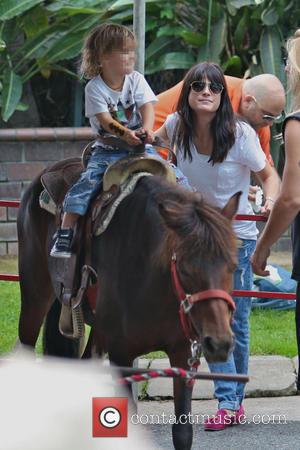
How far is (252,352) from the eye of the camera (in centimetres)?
708

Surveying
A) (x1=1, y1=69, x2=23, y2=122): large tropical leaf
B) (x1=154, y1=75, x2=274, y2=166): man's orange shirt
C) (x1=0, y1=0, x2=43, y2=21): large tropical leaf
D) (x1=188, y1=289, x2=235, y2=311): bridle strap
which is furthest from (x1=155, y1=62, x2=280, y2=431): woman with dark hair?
(x1=0, y1=0, x2=43, y2=21): large tropical leaf

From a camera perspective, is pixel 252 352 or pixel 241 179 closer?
pixel 241 179

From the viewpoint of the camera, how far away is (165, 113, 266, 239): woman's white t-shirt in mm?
5539

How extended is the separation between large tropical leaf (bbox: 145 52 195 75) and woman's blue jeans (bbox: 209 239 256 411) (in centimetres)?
482

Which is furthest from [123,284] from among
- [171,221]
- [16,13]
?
[16,13]

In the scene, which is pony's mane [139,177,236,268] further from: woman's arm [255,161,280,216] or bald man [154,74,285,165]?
bald man [154,74,285,165]

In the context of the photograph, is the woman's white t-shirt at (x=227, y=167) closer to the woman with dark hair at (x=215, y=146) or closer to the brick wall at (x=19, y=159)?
the woman with dark hair at (x=215, y=146)

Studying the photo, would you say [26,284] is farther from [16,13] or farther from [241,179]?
[16,13]

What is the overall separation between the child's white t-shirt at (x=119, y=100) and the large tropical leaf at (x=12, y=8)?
16.4ft

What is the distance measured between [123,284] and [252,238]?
3.80 ft

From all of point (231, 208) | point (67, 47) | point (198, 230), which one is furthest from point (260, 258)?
point (67, 47)

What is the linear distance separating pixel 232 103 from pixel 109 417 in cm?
342

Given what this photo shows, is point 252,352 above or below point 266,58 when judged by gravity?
below

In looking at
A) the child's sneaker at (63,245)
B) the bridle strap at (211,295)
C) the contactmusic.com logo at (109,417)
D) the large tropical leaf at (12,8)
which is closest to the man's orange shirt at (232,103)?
the child's sneaker at (63,245)
